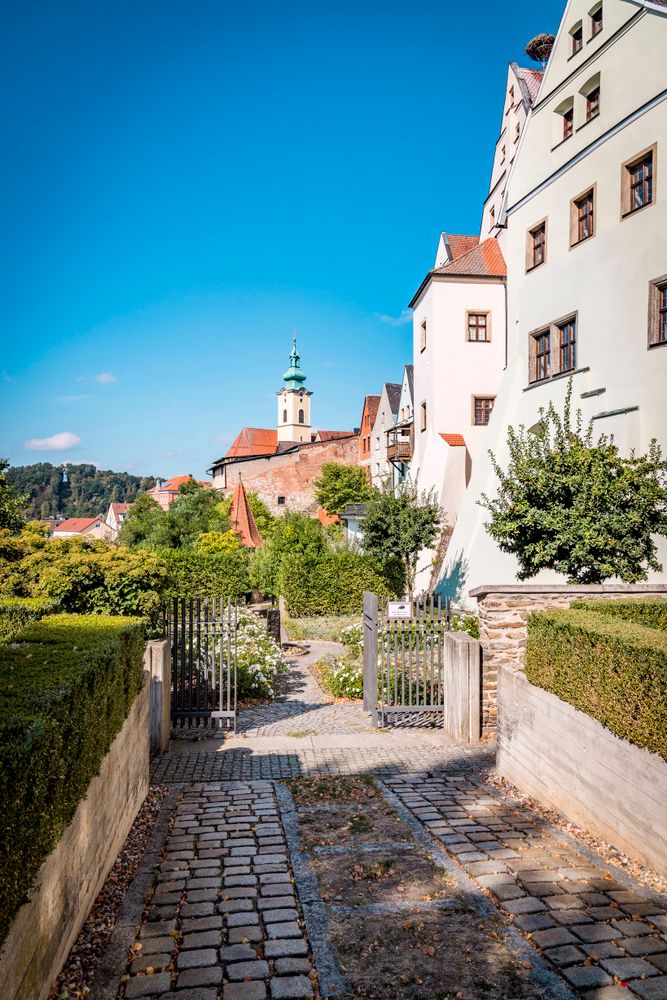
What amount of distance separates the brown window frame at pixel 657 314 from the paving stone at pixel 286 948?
1439 cm

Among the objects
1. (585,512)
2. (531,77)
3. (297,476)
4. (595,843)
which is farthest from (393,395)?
(595,843)

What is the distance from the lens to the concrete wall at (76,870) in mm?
2959

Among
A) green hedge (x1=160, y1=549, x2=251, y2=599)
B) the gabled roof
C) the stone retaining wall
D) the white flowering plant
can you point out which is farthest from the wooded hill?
the stone retaining wall

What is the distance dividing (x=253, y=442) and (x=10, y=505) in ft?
238

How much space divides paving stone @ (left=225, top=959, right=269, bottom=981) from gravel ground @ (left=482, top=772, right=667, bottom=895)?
2774 mm

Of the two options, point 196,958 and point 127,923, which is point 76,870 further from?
point 196,958

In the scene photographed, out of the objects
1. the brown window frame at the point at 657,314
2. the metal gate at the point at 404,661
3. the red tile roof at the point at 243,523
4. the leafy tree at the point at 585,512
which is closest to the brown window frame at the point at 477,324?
the brown window frame at the point at 657,314

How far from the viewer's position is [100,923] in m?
4.37

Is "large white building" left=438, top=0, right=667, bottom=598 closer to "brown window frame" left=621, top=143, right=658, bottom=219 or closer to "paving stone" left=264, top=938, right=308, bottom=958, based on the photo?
"brown window frame" left=621, top=143, right=658, bottom=219

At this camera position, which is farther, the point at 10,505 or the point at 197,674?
the point at 10,505

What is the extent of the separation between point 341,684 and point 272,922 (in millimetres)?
9509

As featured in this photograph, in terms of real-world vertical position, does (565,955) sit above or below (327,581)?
below

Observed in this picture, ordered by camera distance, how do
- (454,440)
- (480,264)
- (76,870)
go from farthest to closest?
(480,264), (454,440), (76,870)

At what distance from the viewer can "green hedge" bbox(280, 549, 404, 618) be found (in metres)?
25.9
